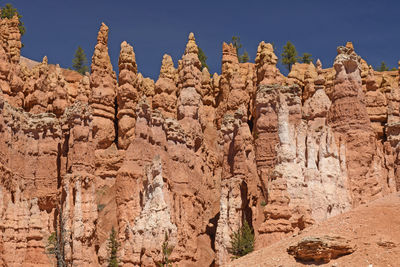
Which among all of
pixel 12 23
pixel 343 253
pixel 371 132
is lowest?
pixel 343 253

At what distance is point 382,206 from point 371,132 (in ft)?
57.9

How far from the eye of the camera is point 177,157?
51.4m

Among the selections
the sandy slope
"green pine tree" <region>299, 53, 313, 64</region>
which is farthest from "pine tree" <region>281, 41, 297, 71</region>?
the sandy slope

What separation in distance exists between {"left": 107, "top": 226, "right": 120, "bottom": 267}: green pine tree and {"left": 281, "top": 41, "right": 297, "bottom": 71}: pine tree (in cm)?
3301

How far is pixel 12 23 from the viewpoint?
6322 cm

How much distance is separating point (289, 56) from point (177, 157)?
88.2ft

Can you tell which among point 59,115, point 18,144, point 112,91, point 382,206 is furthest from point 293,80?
point 382,206

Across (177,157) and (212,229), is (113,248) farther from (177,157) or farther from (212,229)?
(177,157)

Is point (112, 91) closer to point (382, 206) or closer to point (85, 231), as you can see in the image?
point (85, 231)

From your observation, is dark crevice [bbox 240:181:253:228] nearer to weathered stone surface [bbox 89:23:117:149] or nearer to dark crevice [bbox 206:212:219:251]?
dark crevice [bbox 206:212:219:251]

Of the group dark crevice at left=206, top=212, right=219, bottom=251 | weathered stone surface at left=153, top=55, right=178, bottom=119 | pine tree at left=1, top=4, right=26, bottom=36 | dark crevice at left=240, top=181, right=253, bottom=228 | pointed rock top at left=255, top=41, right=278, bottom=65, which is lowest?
dark crevice at left=206, top=212, right=219, bottom=251

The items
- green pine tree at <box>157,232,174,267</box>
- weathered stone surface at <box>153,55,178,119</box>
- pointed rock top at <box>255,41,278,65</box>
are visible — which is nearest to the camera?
green pine tree at <box>157,232,174,267</box>

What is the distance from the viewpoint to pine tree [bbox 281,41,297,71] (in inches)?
2933

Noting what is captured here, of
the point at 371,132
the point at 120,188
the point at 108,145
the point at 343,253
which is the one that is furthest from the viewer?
the point at 108,145
